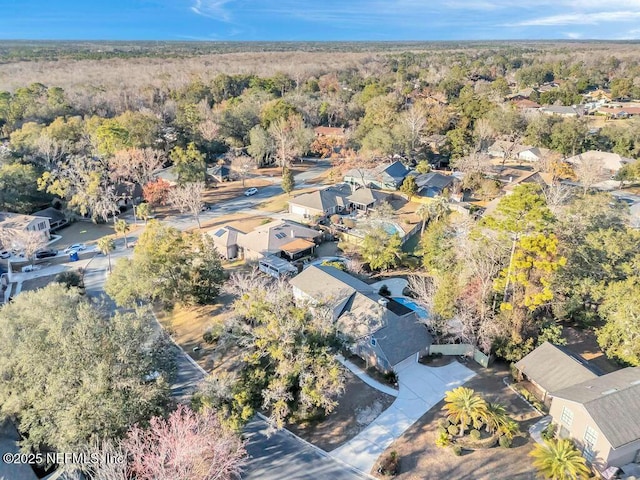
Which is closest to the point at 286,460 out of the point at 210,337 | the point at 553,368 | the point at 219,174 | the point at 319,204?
the point at 210,337

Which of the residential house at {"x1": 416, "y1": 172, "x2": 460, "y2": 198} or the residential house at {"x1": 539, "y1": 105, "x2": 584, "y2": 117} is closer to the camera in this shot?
the residential house at {"x1": 416, "y1": 172, "x2": 460, "y2": 198}

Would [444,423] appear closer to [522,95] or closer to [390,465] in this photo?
[390,465]

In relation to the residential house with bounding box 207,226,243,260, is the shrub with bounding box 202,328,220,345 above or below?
below

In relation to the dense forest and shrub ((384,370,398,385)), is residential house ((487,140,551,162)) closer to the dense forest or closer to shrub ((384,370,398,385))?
the dense forest

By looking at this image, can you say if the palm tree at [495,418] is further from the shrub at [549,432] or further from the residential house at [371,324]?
the residential house at [371,324]

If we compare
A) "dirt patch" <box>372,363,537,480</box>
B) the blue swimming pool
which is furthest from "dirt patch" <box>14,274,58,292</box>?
"dirt patch" <box>372,363,537,480</box>

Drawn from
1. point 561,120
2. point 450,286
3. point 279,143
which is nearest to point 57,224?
point 279,143
